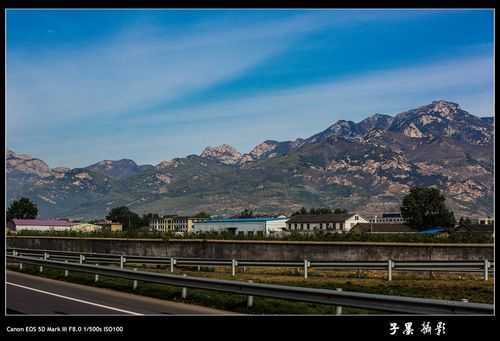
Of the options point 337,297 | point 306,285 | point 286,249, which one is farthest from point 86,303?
point 286,249

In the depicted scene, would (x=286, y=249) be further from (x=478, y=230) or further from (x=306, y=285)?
(x=478, y=230)

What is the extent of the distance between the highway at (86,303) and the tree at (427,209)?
6381 inches

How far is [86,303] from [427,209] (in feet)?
559

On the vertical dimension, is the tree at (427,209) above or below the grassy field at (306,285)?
above

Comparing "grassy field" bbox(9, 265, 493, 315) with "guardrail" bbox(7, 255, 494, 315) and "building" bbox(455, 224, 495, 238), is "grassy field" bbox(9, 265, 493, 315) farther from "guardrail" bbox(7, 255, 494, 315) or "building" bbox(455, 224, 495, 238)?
"building" bbox(455, 224, 495, 238)

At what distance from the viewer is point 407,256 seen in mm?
41531

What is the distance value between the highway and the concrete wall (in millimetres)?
23163

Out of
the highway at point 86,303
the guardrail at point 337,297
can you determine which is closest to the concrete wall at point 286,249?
the highway at point 86,303

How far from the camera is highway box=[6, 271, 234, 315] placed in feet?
49.4

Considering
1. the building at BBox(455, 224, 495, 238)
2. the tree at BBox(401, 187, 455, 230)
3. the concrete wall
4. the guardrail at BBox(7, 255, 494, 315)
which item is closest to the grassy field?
the guardrail at BBox(7, 255, 494, 315)

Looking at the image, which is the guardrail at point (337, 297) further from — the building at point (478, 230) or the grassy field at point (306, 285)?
the building at point (478, 230)

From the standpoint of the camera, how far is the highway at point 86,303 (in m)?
15.1
